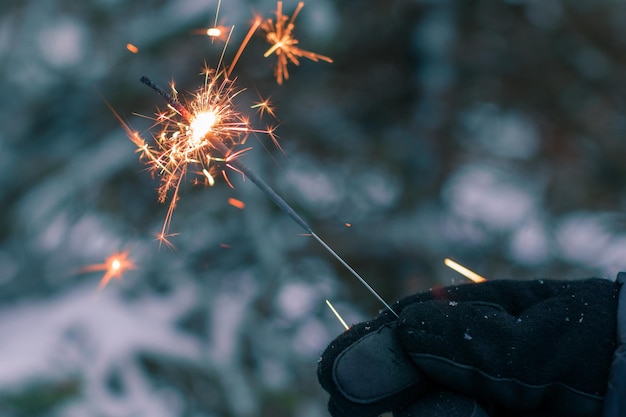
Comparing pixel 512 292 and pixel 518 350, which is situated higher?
pixel 512 292

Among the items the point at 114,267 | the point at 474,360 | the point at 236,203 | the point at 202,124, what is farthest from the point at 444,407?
the point at 114,267

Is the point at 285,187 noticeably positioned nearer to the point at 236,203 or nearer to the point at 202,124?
the point at 236,203

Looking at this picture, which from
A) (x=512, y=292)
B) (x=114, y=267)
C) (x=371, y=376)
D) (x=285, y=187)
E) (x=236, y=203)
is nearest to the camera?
(x=371, y=376)

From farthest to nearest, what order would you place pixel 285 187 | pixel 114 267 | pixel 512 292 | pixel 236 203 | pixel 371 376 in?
pixel 285 187 < pixel 236 203 < pixel 114 267 < pixel 512 292 < pixel 371 376

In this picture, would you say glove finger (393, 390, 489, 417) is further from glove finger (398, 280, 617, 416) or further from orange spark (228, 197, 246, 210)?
orange spark (228, 197, 246, 210)

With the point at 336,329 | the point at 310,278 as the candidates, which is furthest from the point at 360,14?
the point at 336,329

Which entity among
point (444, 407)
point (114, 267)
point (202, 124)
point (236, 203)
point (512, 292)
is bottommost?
point (444, 407)

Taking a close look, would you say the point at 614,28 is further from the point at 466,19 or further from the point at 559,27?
the point at 466,19

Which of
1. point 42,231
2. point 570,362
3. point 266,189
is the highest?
point 42,231
